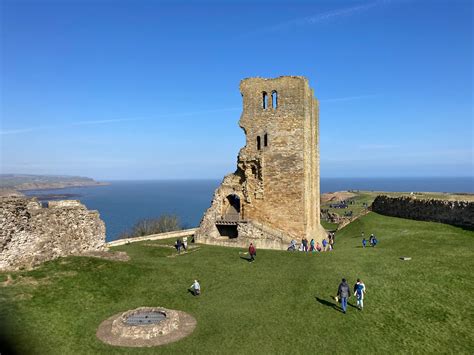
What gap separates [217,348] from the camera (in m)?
13.5

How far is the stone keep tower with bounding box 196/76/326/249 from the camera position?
1266 inches

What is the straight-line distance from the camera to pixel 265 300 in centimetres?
1738

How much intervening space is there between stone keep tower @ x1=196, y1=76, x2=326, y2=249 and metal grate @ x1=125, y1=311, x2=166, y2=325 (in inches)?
591

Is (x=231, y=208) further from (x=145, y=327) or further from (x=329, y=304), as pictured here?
(x=145, y=327)

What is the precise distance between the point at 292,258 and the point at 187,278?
7.10m

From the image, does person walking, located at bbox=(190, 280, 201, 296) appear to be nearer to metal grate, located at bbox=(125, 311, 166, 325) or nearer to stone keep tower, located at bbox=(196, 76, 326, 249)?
metal grate, located at bbox=(125, 311, 166, 325)

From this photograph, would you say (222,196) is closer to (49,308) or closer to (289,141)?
(289,141)

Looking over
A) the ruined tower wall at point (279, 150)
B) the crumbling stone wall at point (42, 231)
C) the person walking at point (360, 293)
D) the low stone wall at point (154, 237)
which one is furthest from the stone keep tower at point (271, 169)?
the person walking at point (360, 293)

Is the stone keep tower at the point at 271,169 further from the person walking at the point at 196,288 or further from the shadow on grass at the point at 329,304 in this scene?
the shadow on grass at the point at 329,304

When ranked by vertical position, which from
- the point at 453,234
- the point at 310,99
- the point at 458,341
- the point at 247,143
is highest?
the point at 310,99

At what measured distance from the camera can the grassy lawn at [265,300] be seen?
13.8 m

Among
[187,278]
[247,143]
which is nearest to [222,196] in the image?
[247,143]

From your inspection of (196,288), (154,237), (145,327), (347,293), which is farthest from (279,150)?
(145,327)

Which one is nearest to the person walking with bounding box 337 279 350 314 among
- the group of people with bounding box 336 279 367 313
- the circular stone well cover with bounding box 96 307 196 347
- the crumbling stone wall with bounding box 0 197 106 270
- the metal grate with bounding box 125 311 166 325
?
the group of people with bounding box 336 279 367 313
